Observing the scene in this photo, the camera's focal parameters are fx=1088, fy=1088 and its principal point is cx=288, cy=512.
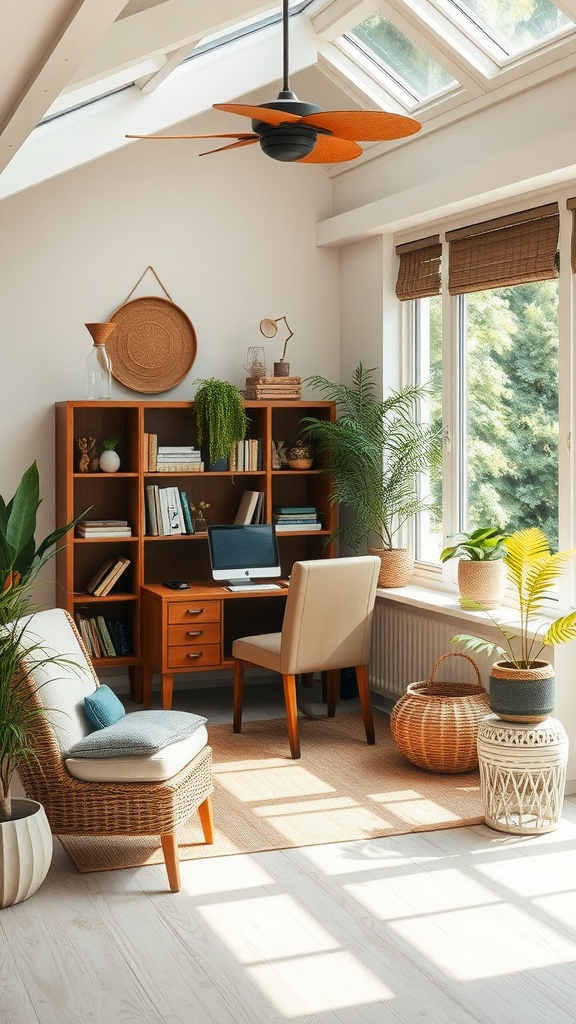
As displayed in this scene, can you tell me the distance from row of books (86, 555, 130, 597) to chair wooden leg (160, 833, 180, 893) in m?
2.46

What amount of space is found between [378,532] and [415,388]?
820 mm

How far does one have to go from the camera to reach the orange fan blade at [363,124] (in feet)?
9.52

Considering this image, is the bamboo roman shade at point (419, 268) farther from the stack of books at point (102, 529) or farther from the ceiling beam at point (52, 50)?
the ceiling beam at point (52, 50)

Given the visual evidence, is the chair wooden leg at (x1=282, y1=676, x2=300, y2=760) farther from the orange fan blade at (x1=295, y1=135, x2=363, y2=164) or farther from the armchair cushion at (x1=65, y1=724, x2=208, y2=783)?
the orange fan blade at (x1=295, y1=135, x2=363, y2=164)

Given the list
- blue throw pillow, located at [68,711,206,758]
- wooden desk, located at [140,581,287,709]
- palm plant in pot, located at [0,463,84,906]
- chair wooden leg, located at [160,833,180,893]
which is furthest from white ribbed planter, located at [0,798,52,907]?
wooden desk, located at [140,581,287,709]

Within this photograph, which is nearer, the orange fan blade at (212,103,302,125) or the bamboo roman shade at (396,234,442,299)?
the orange fan blade at (212,103,302,125)

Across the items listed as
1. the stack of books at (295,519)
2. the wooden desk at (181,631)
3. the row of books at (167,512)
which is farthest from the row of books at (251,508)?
the wooden desk at (181,631)

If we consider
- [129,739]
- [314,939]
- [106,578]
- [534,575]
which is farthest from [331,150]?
[106,578]

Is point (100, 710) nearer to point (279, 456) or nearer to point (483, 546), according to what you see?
point (483, 546)

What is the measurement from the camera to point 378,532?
19.4 ft

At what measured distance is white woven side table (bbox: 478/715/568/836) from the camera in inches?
163

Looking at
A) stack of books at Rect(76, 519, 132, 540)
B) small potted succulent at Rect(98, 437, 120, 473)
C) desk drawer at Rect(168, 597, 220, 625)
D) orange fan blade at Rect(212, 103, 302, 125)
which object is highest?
orange fan blade at Rect(212, 103, 302, 125)

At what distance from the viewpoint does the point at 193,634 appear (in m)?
5.69

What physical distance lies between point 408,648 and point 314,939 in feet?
8.78
